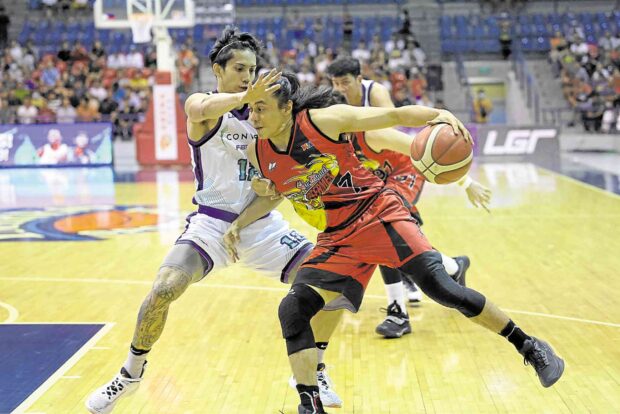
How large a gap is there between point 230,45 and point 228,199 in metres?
0.87

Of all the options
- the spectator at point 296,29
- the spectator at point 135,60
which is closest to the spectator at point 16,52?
the spectator at point 135,60

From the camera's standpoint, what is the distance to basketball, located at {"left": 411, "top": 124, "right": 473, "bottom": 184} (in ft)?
14.1

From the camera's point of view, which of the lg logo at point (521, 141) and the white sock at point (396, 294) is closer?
the white sock at point (396, 294)

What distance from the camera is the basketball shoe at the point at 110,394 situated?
4.62 metres

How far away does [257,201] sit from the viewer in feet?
16.9

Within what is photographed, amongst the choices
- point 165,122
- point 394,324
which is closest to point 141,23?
point 165,122

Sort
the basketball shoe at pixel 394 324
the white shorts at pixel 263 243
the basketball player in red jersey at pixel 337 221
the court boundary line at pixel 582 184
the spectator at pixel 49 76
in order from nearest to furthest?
the basketball player in red jersey at pixel 337 221, the white shorts at pixel 263 243, the basketball shoe at pixel 394 324, the court boundary line at pixel 582 184, the spectator at pixel 49 76

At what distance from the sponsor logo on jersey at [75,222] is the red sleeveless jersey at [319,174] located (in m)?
6.71

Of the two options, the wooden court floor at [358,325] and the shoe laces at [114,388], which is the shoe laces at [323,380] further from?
the shoe laces at [114,388]

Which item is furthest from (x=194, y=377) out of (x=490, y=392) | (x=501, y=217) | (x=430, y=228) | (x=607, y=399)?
(x=501, y=217)

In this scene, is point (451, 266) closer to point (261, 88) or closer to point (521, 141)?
point (261, 88)

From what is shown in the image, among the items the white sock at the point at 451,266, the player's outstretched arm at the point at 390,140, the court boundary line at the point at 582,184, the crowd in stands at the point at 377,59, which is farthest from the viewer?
the crowd in stands at the point at 377,59

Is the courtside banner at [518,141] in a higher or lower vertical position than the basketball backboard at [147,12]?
lower

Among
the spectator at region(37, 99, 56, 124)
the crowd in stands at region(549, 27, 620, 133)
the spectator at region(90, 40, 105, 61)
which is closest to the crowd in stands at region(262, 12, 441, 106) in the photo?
the crowd in stands at region(549, 27, 620, 133)
